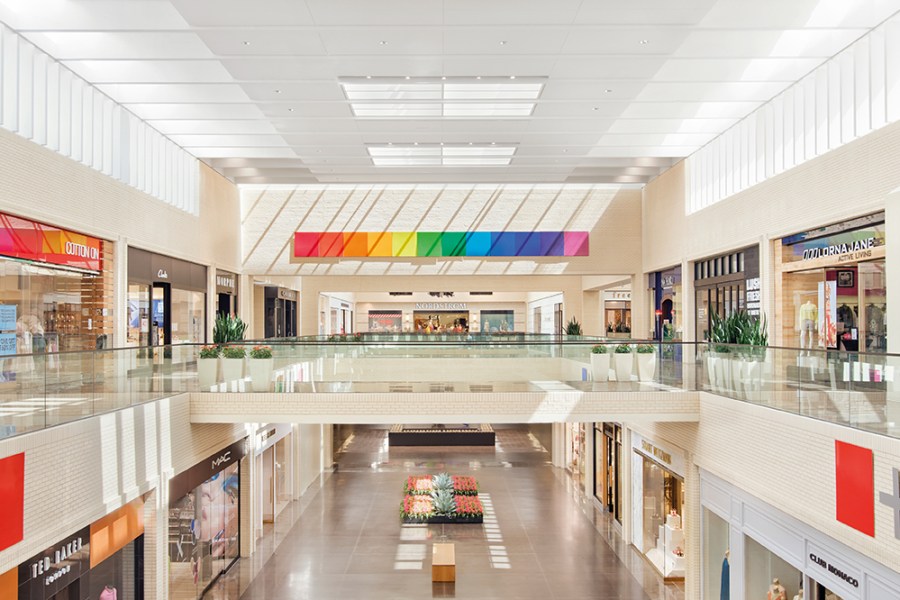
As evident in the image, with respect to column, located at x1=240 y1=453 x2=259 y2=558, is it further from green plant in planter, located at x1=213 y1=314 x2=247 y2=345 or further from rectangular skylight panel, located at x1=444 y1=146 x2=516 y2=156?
rectangular skylight panel, located at x1=444 y1=146 x2=516 y2=156

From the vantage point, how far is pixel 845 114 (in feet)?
37.7

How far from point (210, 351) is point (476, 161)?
415 inches

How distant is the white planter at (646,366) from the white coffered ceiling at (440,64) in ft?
17.1

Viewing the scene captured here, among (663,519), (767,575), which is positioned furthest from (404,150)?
(767,575)

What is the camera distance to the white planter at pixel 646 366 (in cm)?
1168

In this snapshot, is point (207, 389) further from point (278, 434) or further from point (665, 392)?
point (665, 392)

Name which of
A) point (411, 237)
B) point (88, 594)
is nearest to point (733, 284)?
point (411, 237)

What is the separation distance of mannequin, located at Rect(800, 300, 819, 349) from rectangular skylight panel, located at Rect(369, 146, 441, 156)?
382 inches

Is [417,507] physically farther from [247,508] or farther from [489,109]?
[489,109]

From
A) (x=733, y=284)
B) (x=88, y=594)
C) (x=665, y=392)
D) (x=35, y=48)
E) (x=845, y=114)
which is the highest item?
(x=35, y=48)

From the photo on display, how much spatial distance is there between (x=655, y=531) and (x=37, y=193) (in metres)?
12.9

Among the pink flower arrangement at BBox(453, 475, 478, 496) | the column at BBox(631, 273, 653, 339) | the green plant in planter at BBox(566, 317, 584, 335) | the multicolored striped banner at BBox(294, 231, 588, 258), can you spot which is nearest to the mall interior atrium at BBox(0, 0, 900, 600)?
the pink flower arrangement at BBox(453, 475, 478, 496)

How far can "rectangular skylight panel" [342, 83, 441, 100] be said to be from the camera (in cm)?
1327

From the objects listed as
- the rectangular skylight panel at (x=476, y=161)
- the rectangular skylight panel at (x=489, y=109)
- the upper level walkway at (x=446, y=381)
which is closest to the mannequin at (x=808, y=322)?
the upper level walkway at (x=446, y=381)
